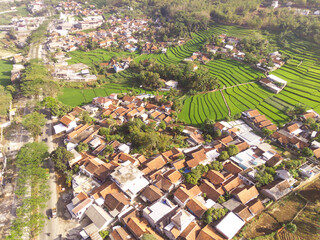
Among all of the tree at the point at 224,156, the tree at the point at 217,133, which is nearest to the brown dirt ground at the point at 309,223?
the tree at the point at 224,156

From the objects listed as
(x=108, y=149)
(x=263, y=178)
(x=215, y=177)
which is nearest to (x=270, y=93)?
(x=263, y=178)

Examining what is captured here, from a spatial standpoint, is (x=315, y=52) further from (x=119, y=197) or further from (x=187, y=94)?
(x=119, y=197)

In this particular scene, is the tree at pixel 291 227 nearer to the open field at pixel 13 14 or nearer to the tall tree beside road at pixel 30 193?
the tall tree beside road at pixel 30 193

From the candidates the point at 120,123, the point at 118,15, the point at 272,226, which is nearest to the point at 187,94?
the point at 120,123

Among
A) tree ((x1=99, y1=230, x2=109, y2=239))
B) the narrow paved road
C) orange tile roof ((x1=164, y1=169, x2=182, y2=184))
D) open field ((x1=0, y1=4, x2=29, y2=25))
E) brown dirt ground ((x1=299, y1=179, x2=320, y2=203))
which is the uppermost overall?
open field ((x1=0, y1=4, x2=29, y2=25))

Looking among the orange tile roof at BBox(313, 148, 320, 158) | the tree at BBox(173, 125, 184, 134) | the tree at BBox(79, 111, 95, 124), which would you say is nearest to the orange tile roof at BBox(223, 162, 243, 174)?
the tree at BBox(173, 125, 184, 134)

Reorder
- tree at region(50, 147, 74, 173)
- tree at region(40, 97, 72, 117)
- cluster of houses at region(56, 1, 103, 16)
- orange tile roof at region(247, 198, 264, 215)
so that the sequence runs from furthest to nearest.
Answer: cluster of houses at region(56, 1, 103, 16)
tree at region(40, 97, 72, 117)
tree at region(50, 147, 74, 173)
orange tile roof at region(247, 198, 264, 215)

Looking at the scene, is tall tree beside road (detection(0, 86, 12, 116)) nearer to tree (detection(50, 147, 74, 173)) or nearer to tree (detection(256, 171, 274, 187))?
tree (detection(50, 147, 74, 173))
